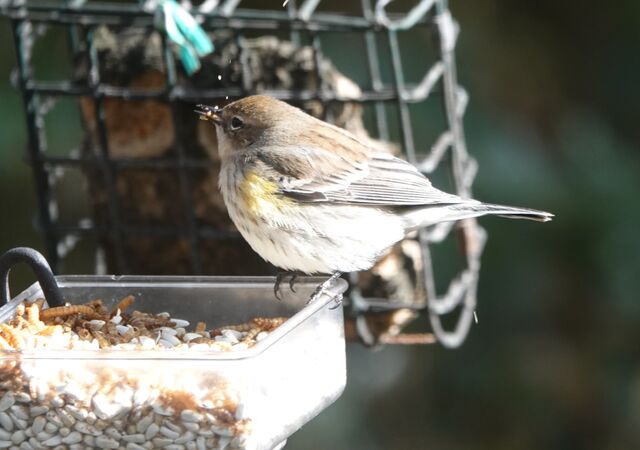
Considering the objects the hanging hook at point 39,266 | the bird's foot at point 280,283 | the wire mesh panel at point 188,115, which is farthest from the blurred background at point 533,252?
the hanging hook at point 39,266

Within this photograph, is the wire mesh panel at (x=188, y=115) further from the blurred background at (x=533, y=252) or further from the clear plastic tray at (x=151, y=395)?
the clear plastic tray at (x=151, y=395)

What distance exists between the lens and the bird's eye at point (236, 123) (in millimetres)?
4125

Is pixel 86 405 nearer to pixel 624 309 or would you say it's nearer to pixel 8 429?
pixel 8 429

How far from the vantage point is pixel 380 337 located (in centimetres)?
485

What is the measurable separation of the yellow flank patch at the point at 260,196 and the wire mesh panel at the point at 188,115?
0.66 m

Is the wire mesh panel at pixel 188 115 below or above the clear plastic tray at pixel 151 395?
above

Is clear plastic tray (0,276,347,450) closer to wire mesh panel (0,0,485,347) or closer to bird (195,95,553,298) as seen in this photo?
bird (195,95,553,298)

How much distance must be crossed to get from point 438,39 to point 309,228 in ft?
3.75

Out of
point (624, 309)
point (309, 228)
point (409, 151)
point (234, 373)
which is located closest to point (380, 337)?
point (409, 151)

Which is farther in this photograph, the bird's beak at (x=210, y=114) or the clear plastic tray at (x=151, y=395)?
the bird's beak at (x=210, y=114)

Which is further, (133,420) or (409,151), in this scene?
(409,151)

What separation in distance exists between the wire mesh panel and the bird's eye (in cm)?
38

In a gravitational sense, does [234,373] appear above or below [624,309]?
above

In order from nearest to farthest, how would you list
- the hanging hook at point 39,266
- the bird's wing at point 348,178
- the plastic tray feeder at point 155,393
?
the plastic tray feeder at point 155,393 → the hanging hook at point 39,266 → the bird's wing at point 348,178
